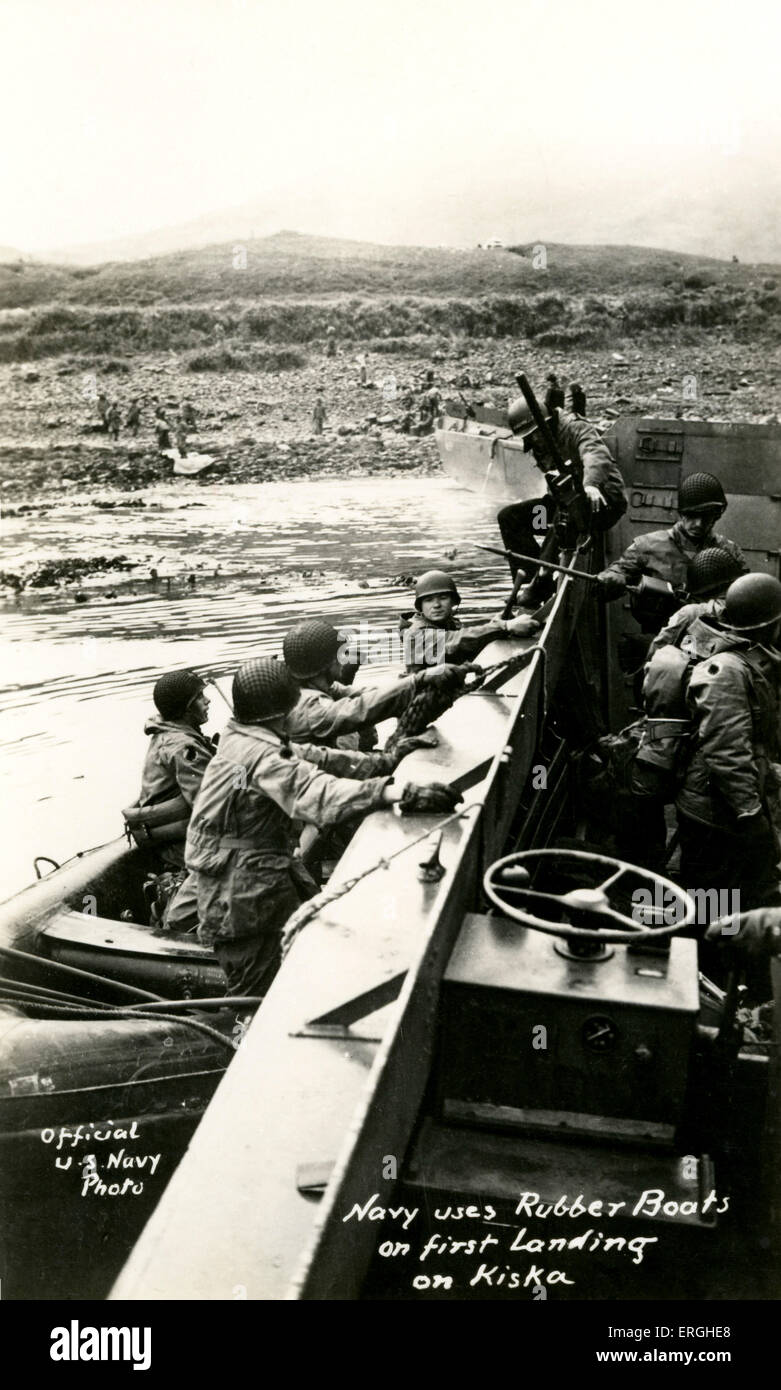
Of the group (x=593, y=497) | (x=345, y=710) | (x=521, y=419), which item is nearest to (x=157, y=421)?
(x=521, y=419)

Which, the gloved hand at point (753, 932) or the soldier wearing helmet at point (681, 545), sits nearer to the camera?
the gloved hand at point (753, 932)

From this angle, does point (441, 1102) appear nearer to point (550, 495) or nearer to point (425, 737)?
point (425, 737)

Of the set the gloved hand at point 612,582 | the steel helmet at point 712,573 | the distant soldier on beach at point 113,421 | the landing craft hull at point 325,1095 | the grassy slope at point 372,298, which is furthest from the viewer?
the grassy slope at point 372,298

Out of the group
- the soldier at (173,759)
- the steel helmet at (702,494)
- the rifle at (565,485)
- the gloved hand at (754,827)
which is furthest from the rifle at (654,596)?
the gloved hand at (754,827)

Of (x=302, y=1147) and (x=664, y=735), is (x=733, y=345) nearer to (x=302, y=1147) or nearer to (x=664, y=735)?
(x=664, y=735)

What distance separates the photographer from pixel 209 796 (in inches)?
175

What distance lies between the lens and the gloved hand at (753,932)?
3.01 m

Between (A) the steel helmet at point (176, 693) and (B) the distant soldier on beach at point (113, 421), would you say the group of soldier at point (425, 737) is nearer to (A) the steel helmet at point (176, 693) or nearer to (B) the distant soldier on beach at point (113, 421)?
(A) the steel helmet at point (176, 693)

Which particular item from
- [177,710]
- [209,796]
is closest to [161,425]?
[177,710]

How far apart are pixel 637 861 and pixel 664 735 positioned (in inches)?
36.9

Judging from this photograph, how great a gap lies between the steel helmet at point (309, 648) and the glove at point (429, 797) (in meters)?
1.53

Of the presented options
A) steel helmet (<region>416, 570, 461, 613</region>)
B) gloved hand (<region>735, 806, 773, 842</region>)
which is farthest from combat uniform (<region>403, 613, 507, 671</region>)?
gloved hand (<region>735, 806, 773, 842</region>)

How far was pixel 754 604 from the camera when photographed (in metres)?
5.01

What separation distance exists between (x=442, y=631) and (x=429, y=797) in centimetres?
237
